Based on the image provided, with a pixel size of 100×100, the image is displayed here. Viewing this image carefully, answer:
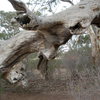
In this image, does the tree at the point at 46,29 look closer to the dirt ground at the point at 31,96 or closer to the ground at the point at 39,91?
the ground at the point at 39,91

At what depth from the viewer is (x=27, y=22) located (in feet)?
12.6

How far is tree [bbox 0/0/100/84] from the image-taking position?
3834mm

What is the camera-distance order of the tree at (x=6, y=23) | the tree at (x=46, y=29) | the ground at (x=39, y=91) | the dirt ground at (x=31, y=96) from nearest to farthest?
the tree at (x=46, y=29) → the dirt ground at (x=31, y=96) → the ground at (x=39, y=91) → the tree at (x=6, y=23)

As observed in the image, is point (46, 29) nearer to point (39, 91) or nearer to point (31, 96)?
point (31, 96)

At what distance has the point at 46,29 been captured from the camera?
161 inches

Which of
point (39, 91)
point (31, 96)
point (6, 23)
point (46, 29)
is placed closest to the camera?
point (46, 29)

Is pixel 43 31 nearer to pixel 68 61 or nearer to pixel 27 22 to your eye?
pixel 27 22

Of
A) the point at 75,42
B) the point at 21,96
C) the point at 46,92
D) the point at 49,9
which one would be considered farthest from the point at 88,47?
the point at 21,96

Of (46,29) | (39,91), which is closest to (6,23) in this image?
(39,91)

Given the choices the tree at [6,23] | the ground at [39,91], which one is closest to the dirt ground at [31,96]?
the ground at [39,91]

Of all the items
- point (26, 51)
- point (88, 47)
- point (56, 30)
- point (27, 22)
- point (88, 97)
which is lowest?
point (88, 47)

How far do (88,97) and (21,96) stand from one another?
439 centimetres

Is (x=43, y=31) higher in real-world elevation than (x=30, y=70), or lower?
higher

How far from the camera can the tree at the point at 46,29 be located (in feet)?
12.6
